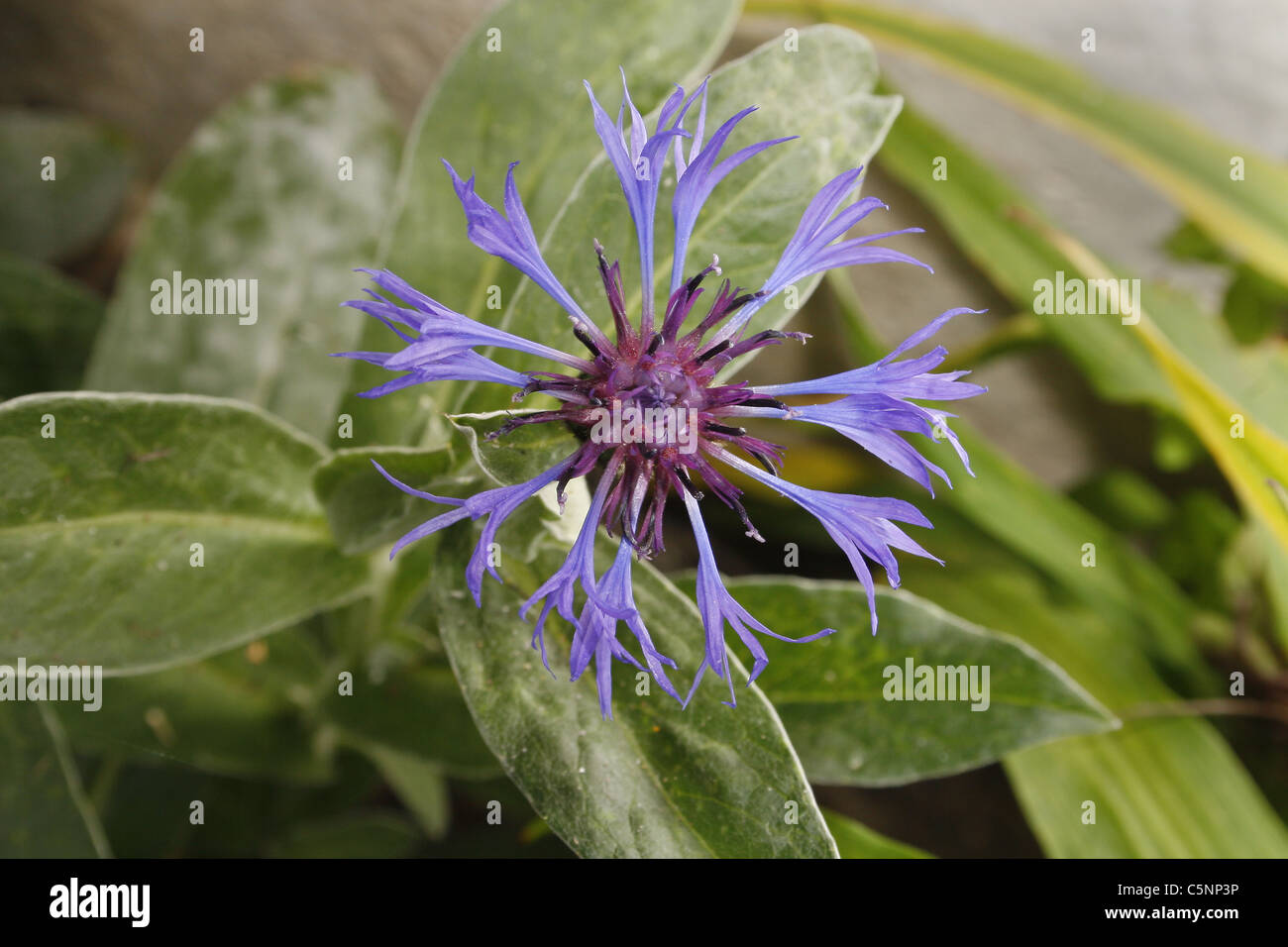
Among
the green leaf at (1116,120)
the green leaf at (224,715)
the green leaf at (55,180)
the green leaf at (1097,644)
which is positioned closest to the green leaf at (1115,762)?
the green leaf at (1097,644)

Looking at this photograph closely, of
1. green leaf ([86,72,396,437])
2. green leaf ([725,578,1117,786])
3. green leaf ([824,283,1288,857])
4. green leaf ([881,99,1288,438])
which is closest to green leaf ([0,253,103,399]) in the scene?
green leaf ([86,72,396,437])

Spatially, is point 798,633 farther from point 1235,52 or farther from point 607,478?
point 1235,52

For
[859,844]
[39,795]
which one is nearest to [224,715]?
[39,795]

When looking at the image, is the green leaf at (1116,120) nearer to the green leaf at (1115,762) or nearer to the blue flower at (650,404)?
the green leaf at (1115,762)

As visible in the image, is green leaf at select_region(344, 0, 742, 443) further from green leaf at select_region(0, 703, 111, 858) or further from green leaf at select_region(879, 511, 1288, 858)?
green leaf at select_region(879, 511, 1288, 858)

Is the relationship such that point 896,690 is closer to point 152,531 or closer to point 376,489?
point 376,489
